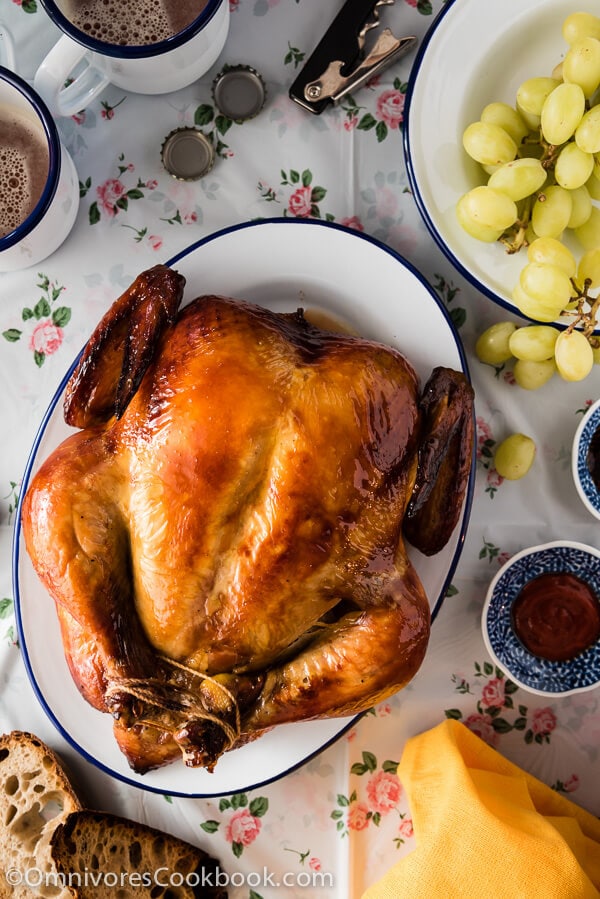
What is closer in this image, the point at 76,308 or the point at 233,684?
the point at 233,684

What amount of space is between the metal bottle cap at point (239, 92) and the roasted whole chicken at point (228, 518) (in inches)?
16.6

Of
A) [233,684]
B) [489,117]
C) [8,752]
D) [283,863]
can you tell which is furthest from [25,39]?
[283,863]

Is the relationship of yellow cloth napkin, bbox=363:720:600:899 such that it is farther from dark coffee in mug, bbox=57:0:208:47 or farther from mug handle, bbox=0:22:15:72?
mug handle, bbox=0:22:15:72

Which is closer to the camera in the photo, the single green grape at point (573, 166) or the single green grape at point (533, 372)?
the single green grape at point (573, 166)

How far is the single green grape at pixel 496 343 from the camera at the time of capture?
1361 millimetres

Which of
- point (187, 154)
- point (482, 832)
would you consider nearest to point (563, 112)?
point (187, 154)

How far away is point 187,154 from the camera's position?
1455 millimetres

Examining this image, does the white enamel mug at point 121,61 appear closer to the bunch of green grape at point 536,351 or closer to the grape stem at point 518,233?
the grape stem at point 518,233

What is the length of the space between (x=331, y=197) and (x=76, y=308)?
1.66 feet

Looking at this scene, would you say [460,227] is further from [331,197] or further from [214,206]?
[214,206]

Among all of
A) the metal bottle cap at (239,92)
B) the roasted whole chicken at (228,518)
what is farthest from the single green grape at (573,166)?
the metal bottle cap at (239,92)

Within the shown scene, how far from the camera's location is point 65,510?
1115 mm

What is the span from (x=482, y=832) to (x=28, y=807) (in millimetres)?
806

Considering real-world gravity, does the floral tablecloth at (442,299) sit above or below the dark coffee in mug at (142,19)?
below
